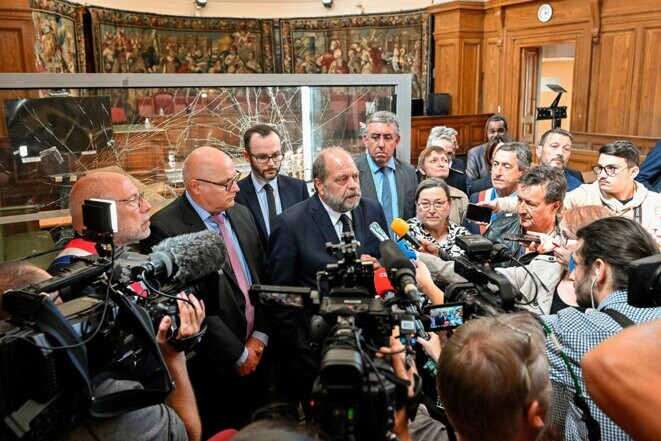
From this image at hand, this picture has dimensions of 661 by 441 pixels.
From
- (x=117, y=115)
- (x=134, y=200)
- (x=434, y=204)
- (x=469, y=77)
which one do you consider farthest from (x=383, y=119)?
(x=469, y=77)

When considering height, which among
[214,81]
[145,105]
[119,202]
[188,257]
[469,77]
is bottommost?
[188,257]

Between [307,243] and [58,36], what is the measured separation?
29.7ft

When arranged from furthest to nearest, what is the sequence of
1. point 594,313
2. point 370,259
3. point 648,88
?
point 648,88 → point 370,259 → point 594,313

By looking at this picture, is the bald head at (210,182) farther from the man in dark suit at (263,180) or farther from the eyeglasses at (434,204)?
the eyeglasses at (434,204)

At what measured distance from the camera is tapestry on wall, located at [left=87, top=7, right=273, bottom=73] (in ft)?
36.1

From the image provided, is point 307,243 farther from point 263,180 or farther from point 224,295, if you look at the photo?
point 263,180

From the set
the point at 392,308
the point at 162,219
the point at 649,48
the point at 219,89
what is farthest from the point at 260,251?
the point at 649,48

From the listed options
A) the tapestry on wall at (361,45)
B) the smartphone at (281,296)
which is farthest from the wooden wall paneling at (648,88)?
the smartphone at (281,296)

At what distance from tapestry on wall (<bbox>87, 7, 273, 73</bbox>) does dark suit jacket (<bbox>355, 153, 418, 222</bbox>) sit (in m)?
9.28

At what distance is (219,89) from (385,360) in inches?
105

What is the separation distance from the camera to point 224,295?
2.35 m

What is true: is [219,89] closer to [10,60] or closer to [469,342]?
[469,342]

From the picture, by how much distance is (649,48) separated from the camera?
8.23 m

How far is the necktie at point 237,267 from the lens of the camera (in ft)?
8.23
